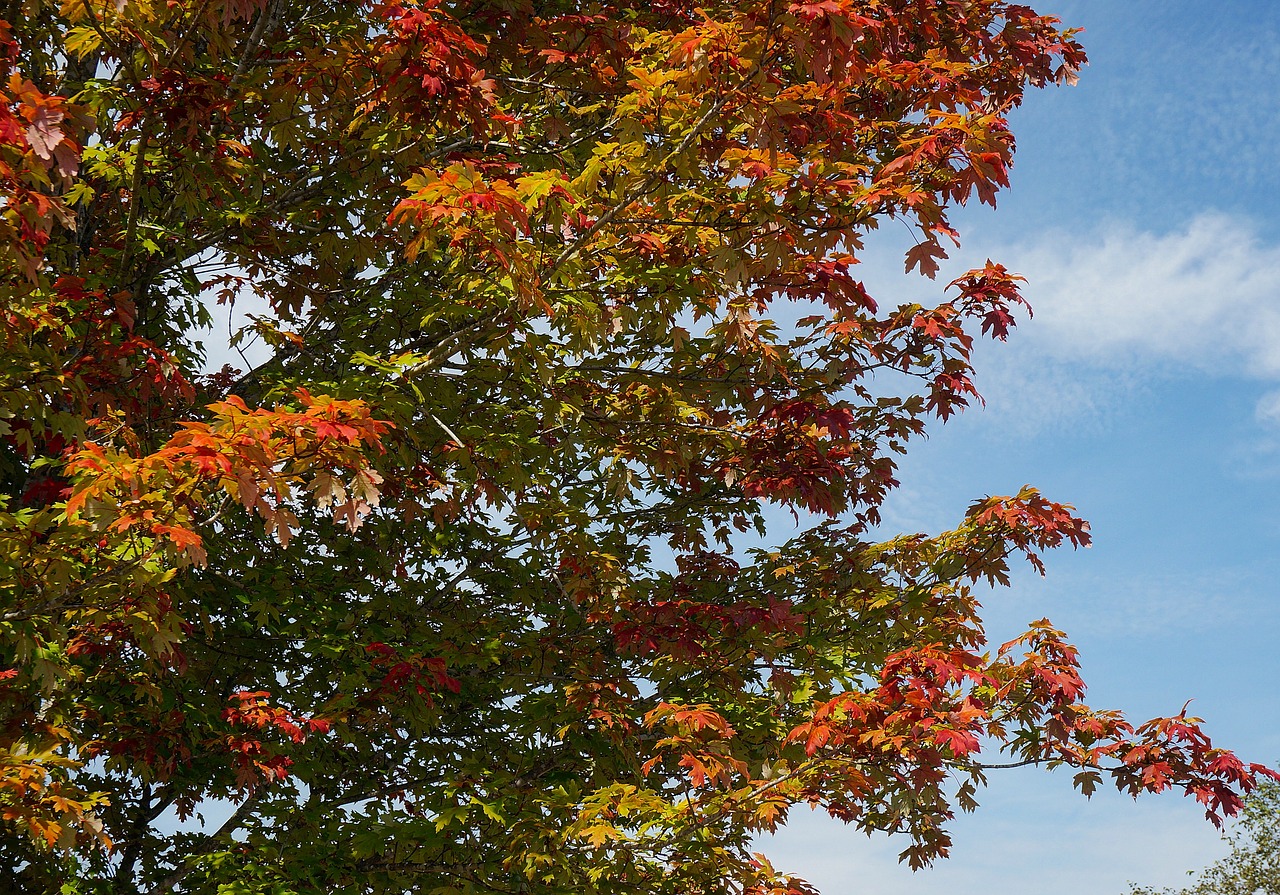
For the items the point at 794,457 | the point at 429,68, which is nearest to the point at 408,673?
the point at 794,457

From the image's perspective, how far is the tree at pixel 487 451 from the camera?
593cm

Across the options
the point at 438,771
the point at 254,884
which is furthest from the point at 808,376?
the point at 254,884

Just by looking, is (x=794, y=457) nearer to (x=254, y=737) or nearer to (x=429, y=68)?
(x=429, y=68)

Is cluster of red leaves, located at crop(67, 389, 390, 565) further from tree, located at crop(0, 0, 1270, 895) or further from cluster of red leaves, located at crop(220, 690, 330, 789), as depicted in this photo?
cluster of red leaves, located at crop(220, 690, 330, 789)

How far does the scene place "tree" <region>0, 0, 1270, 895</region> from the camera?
5.93 metres

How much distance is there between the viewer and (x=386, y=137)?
7.50m

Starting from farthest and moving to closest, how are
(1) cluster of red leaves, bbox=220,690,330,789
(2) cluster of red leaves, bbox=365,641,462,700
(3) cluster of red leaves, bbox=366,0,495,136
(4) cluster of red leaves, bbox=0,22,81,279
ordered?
1. (2) cluster of red leaves, bbox=365,641,462,700
2. (1) cluster of red leaves, bbox=220,690,330,789
3. (3) cluster of red leaves, bbox=366,0,495,136
4. (4) cluster of red leaves, bbox=0,22,81,279

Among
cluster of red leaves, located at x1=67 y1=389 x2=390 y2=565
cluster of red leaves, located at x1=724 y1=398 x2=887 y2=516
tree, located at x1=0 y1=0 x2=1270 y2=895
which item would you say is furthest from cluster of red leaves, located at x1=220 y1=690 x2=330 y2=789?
cluster of red leaves, located at x1=724 y1=398 x2=887 y2=516

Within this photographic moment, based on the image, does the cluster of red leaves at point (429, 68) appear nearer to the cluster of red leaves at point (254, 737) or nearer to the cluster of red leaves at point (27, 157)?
the cluster of red leaves at point (27, 157)

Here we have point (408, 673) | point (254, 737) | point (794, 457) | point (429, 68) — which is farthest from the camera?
point (794, 457)

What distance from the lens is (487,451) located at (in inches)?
316

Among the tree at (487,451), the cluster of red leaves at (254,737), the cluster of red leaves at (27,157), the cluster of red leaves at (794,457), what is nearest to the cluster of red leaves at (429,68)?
the tree at (487,451)

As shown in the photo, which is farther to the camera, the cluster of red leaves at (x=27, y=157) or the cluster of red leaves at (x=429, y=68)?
the cluster of red leaves at (x=429, y=68)

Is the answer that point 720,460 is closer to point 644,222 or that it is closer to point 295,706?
point 644,222
